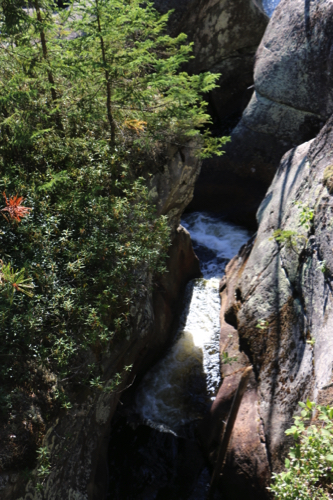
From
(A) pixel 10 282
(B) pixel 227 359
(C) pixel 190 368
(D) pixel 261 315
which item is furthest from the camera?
(C) pixel 190 368

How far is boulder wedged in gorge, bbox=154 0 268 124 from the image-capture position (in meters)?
13.9

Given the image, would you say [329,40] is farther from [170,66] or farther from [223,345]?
[223,345]

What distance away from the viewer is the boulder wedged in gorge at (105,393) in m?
4.39

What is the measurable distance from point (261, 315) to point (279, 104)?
7.59 m

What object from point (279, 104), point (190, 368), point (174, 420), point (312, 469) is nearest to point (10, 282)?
point (312, 469)

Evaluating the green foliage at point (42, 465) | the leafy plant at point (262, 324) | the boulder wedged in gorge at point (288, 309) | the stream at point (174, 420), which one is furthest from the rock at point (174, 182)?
the green foliage at point (42, 465)

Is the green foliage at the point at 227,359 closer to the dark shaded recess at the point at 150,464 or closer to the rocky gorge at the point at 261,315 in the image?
the rocky gorge at the point at 261,315

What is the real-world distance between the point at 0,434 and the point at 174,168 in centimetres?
627

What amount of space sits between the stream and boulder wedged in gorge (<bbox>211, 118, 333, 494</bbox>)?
2.74 ft

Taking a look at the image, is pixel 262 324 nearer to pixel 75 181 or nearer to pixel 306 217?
pixel 306 217

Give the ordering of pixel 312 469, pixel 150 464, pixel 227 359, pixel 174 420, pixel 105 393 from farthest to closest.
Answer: pixel 227 359, pixel 174 420, pixel 150 464, pixel 105 393, pixel 312 469

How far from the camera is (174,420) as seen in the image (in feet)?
24.0

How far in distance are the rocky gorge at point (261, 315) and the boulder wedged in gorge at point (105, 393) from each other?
0.08 ft

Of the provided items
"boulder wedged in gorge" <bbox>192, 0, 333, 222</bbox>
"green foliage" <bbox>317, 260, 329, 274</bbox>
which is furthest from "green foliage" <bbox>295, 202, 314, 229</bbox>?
"boulder wedged in gorge" <bbox>192, 0, 333, 222</bbox>
